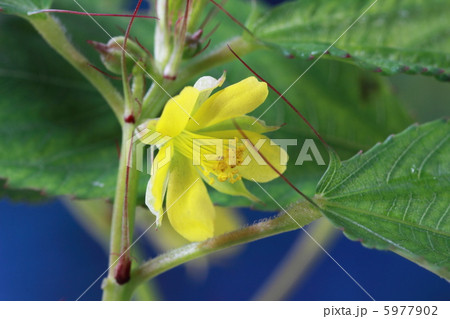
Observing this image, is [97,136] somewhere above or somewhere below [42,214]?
above

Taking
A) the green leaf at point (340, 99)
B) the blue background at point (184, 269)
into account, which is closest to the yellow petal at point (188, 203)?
the green leaf at point (340, 99)

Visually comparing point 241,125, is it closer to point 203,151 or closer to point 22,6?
point 203,151

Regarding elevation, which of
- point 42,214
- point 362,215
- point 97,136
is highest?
point 362,215

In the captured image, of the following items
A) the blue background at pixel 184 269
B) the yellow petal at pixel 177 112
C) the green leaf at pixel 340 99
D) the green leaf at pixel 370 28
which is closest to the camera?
the yellow petal at pixel 177 112

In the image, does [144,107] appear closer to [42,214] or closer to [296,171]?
[296,171]

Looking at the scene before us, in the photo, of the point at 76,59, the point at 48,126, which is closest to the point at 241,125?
the point at 76,59

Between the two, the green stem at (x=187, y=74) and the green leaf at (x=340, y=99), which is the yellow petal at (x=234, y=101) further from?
the green leaf at (x=340, y=99)

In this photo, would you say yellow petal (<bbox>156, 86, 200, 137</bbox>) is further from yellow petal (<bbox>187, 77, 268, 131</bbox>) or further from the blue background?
the blue background
